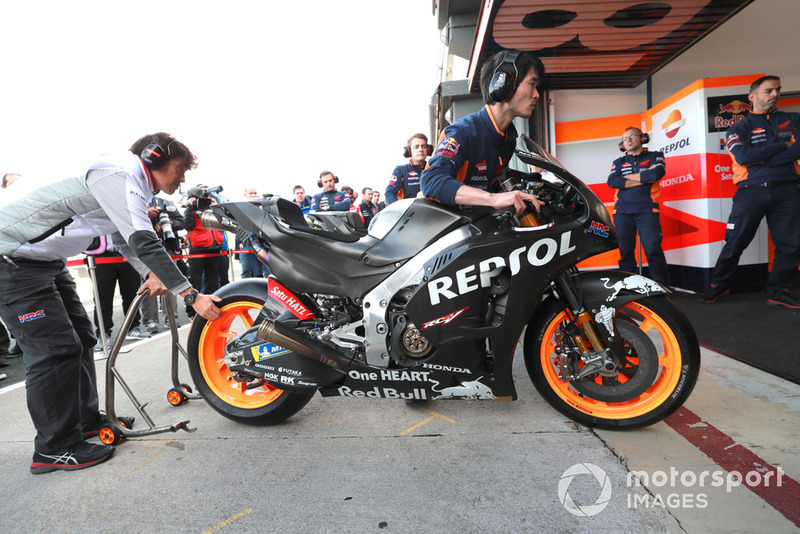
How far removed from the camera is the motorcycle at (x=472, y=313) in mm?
1908

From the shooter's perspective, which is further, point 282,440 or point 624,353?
point 282,440

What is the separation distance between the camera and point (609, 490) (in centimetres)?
162

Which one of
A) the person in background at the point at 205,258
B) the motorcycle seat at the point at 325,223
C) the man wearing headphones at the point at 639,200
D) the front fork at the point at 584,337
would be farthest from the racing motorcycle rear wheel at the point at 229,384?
the man wearing headphones at the point at 639,200

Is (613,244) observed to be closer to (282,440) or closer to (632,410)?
(632,410)

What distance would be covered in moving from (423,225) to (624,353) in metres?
1.14

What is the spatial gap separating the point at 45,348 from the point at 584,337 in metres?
2.59

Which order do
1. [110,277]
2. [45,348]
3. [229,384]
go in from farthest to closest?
[110,277], [229,384], [45,348]

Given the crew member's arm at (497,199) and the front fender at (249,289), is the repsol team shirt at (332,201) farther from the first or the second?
the crew member's arm at (497,199)

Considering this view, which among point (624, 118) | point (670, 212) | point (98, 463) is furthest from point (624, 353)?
point (624, 118)

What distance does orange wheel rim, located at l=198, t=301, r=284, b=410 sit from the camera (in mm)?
2381

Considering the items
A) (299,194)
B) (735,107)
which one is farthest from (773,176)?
(299,194)

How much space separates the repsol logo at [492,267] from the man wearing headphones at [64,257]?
A: 1176mm

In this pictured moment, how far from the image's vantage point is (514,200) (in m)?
1.86

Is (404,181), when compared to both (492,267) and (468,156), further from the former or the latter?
(492,267)
